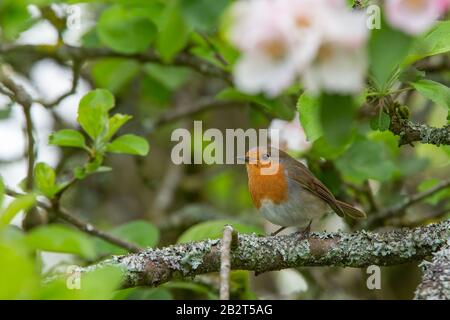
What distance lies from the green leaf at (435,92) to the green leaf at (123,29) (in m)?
1.14

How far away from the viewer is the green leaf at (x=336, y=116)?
1.06 meters

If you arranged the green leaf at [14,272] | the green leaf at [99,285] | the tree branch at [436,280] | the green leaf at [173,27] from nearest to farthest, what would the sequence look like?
1. the green leaf at [14,272]
2. the green leaf at [173,27]
3. the green leaf at [99,285]
4. the tree branch at [436,280]

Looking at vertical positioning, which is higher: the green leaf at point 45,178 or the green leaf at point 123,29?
the green leaf at point 123,29

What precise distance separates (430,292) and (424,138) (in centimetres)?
66

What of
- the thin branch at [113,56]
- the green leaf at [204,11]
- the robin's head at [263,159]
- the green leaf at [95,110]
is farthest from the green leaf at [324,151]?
the green leaf at [204,11]

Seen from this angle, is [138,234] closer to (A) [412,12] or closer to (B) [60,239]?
(B) [60,239]

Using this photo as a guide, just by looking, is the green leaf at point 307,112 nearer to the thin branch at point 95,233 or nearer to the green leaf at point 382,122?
the green leaf at point 382,122

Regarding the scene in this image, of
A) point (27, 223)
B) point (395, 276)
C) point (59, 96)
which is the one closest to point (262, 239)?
point (27, 223)

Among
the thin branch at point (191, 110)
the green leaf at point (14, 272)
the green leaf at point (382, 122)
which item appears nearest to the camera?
the green leaf at point (14, 272)

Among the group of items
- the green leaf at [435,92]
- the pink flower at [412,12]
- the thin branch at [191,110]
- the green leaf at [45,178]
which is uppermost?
the thin branch at [191,110]

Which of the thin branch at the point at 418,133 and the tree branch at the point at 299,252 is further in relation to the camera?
the thin branch at the point at 418,133

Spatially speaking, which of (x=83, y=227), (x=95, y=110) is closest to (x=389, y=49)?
(x=95, y=110)

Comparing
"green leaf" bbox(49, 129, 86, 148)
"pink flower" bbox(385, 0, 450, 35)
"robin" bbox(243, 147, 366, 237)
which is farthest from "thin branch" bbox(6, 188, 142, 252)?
"pink flower" bbox(385, 0, 450, 35)
